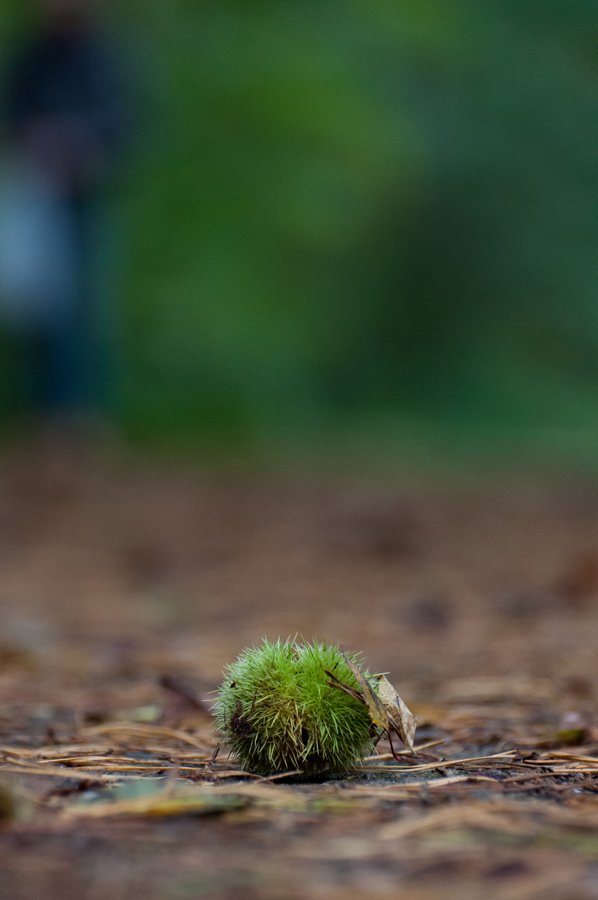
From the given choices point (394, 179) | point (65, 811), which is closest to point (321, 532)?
point (65, 811)

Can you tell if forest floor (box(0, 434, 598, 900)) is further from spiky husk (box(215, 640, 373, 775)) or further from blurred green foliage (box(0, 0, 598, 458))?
blurred green foliage (box(0, 0, 598, 458))

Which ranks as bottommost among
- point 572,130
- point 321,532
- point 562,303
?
point 321,532

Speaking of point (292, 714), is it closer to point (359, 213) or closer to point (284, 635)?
point (284, 635)

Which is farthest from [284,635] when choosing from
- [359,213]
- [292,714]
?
[359,213]

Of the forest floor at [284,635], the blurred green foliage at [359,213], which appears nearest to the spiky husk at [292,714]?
the forest floor at [284,635]

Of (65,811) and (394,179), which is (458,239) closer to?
(394,179)

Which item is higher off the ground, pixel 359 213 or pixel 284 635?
A: pixel 359 213
